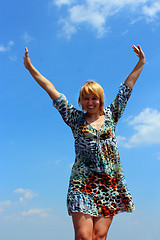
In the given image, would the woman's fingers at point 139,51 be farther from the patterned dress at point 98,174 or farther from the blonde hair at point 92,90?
the patterned dress at point 98,174

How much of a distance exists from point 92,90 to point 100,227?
2.00 meters

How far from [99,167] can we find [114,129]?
0.69 meters

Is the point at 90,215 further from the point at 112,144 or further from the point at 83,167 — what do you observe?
the point at 112,144

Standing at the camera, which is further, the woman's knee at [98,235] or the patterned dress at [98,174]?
the patterned dress at [98,174]

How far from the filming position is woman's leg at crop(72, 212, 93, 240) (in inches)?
166

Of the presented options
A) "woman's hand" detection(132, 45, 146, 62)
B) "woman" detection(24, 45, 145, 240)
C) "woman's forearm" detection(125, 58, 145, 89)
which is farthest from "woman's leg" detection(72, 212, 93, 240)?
"woman's hand" detection(132, 45, 146, 62)

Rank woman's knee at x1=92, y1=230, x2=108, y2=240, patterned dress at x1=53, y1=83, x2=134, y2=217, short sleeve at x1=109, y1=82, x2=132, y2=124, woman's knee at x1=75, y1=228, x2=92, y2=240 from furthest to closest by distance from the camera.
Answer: short sleeve at x1=109, y1=82, x2=132, y2=124
patterned dress at x1=53, y1=83, x2=134, y2=217
woman's knee at x1=92, y1=230, x2=108, y2=240
woman's knee at x1=75, y1=228, x2=92, y2=240

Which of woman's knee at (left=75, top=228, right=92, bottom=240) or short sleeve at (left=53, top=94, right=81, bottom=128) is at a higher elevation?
short sleeve at (left=53, top=94, right=81, bottom=128)

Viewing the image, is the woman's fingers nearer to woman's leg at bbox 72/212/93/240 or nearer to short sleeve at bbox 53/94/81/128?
short sleeve at bbox 53/94/81/128

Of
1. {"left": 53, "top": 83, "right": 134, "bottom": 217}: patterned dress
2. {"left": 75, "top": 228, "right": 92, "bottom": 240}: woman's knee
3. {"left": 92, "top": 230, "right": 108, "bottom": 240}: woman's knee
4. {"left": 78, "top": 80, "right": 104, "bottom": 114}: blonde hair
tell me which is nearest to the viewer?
{"left": 75, "top": 228, "right": 92, "bottom": 240}: woman's knee

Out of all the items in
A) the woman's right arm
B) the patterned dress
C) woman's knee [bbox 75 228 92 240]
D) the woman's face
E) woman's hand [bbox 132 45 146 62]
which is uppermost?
woman's hand [bbox 132 45 146 62]

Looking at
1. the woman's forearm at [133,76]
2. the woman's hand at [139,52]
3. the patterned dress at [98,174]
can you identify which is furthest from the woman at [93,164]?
the woman's hand at [139,52]

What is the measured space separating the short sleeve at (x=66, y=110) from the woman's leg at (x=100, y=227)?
146cm

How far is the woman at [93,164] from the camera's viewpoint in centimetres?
440
